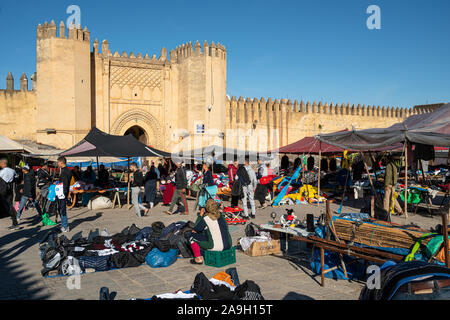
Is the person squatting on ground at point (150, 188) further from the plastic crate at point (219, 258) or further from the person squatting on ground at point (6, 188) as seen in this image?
the plastic crate at point (219, 258)

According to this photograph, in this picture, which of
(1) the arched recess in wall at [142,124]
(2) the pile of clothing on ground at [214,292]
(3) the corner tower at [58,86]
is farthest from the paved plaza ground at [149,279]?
(1) the arched recess in wall at [142,124]

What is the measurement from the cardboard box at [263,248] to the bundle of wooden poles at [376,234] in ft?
4.43

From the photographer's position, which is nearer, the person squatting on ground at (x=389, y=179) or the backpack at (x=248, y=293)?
the backpack at (x=248, y=293)

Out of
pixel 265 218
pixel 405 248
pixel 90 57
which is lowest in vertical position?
pixel 265 218

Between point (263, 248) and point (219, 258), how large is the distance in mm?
995

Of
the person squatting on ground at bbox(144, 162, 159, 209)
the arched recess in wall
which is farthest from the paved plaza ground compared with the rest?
the arched recess in wall

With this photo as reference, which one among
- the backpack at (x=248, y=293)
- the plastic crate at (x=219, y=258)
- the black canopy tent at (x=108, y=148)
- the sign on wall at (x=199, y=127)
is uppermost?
the sign on wall at (x=199, y=127)

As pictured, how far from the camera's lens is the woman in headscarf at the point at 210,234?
5.43m

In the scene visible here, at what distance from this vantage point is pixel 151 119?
2267 cm

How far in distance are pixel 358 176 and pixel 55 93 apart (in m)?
15.4

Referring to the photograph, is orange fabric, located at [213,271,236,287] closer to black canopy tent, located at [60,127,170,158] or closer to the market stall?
the market stall
